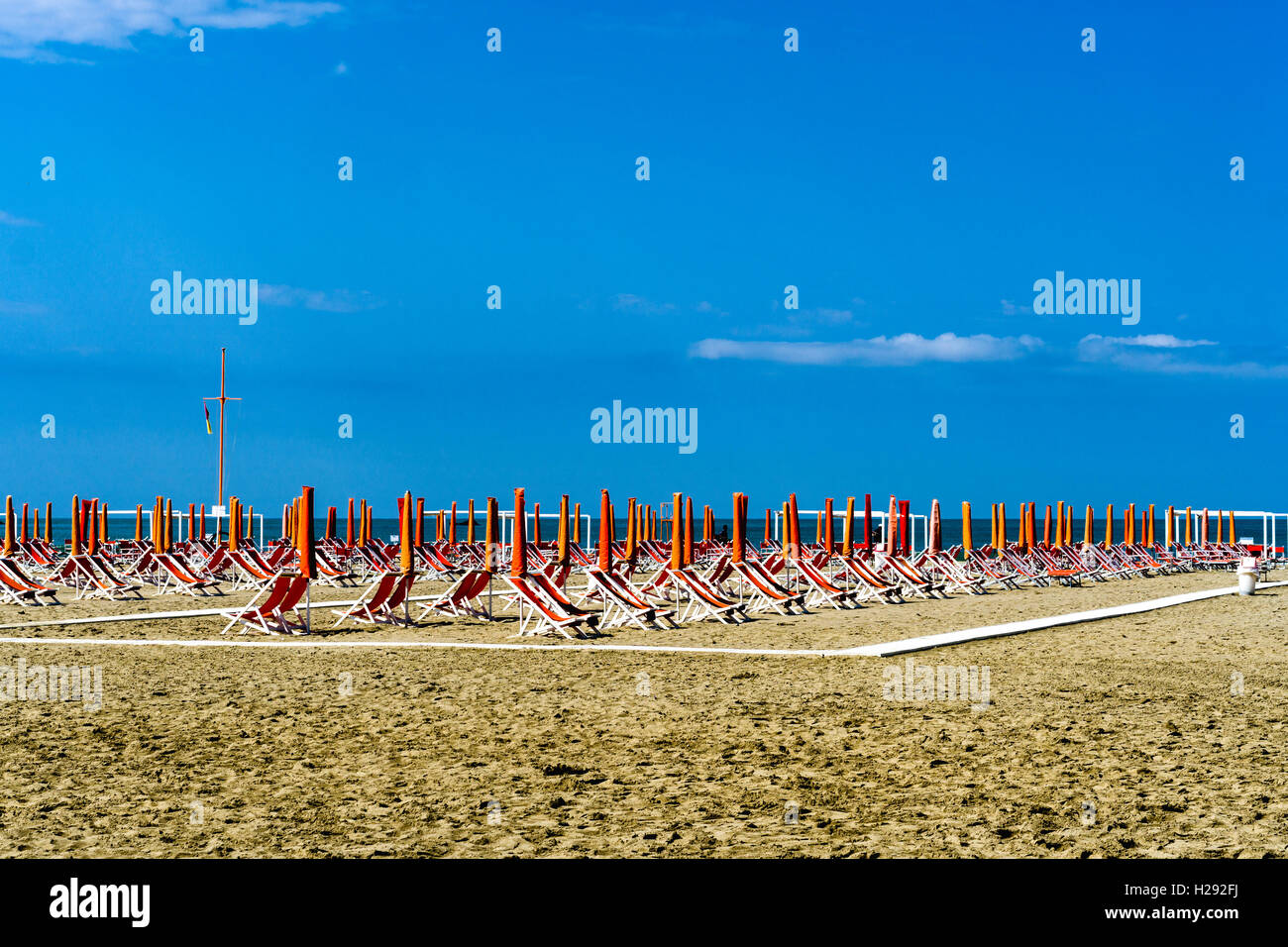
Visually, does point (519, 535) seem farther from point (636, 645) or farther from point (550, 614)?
point (636, 645)

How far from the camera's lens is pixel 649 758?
5.26 meters

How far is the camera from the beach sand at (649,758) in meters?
3.99

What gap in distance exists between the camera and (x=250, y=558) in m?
18.8

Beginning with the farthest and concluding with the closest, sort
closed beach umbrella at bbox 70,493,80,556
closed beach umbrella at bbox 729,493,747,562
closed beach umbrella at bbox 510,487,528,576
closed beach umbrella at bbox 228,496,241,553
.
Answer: closed beach umbrella at bbox 228,496,241,553, closed beach umbrella at bbox 70,493,80,556, closed beach umbrella at bbox 729,493,747,562, closed beach umbrella at bbox 510,487,528,576

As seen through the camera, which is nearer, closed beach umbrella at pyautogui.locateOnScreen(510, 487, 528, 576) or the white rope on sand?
the white rope on sand

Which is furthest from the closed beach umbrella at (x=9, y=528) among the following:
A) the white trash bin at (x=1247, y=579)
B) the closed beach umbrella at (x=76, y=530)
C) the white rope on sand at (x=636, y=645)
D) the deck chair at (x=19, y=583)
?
the white trash bin at (x=1247, y=579)

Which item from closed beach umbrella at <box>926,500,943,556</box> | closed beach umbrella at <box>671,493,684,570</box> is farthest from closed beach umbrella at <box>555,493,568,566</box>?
closed beach umbrella at <box>926,500,943,556</box>

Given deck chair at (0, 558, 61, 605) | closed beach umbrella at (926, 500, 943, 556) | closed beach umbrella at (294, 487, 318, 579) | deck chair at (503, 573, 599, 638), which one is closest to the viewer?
deck chair at (503, 573, 599, 638)

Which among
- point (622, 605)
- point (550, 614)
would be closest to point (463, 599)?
point (622, 605)

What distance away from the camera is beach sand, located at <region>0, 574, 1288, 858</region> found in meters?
3.99

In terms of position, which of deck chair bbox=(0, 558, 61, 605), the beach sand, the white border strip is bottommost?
the beach sand

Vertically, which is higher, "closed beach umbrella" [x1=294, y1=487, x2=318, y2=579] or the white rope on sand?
"closed beach umbrella" [x1=294, y1=487, x2=318, y2=579]

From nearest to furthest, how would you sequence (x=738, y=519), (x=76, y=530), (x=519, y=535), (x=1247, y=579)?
1. (x=519, y=535)
2. (x=1247, y=579)
3. (x=738, y=519)
4. (x=76, y=530)

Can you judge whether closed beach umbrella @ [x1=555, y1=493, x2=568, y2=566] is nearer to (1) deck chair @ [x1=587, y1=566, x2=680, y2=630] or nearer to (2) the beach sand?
(1) deck chair @ [x1=587, y1=566, x2=680, y2=630]
